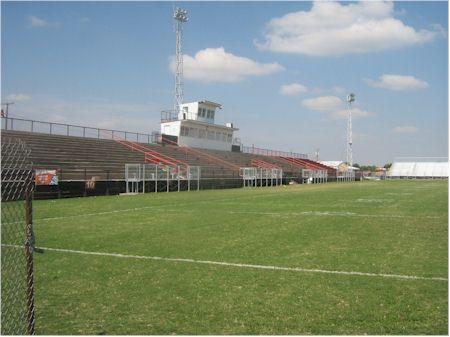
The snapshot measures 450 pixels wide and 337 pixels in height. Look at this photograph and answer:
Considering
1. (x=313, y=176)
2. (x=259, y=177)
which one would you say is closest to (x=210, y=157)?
(x=259, y=177)

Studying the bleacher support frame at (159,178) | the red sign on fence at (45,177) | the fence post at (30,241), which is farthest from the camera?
the bleacher support frame at (159,178)

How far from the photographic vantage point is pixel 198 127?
58062 millimetres

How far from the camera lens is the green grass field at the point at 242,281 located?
5.01 metres

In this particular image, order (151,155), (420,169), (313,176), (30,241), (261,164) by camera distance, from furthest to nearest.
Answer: (420,169) → (313,176) → (261,164) → (151,155) → (30,241)

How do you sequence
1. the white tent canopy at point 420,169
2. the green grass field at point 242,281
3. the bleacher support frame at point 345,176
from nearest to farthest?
the green grass field at point 242,281, the bleacher support frame at point 345,176, the white tent canopy at point 420,169

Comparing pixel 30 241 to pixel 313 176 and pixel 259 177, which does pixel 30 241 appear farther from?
pixel 313 176

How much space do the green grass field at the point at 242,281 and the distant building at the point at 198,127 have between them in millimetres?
43108

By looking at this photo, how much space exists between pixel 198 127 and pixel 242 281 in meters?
51.9

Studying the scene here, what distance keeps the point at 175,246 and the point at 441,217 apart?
9.85 metres

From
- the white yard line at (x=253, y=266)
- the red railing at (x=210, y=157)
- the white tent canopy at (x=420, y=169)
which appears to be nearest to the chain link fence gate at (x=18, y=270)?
the white yard line at (x=253, y=266)

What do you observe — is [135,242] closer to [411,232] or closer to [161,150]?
[411,232]

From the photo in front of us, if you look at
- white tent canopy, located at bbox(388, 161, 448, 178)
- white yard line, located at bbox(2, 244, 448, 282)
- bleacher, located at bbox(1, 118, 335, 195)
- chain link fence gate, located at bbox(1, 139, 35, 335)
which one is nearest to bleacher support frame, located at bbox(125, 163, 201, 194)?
bleacher, located at bbox(1, 118, 335, 195)

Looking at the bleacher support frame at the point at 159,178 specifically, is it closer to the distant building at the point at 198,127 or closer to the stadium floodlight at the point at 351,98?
the distant building at the point at 198,127

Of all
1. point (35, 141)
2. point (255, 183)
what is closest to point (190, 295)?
point (35, 141)
